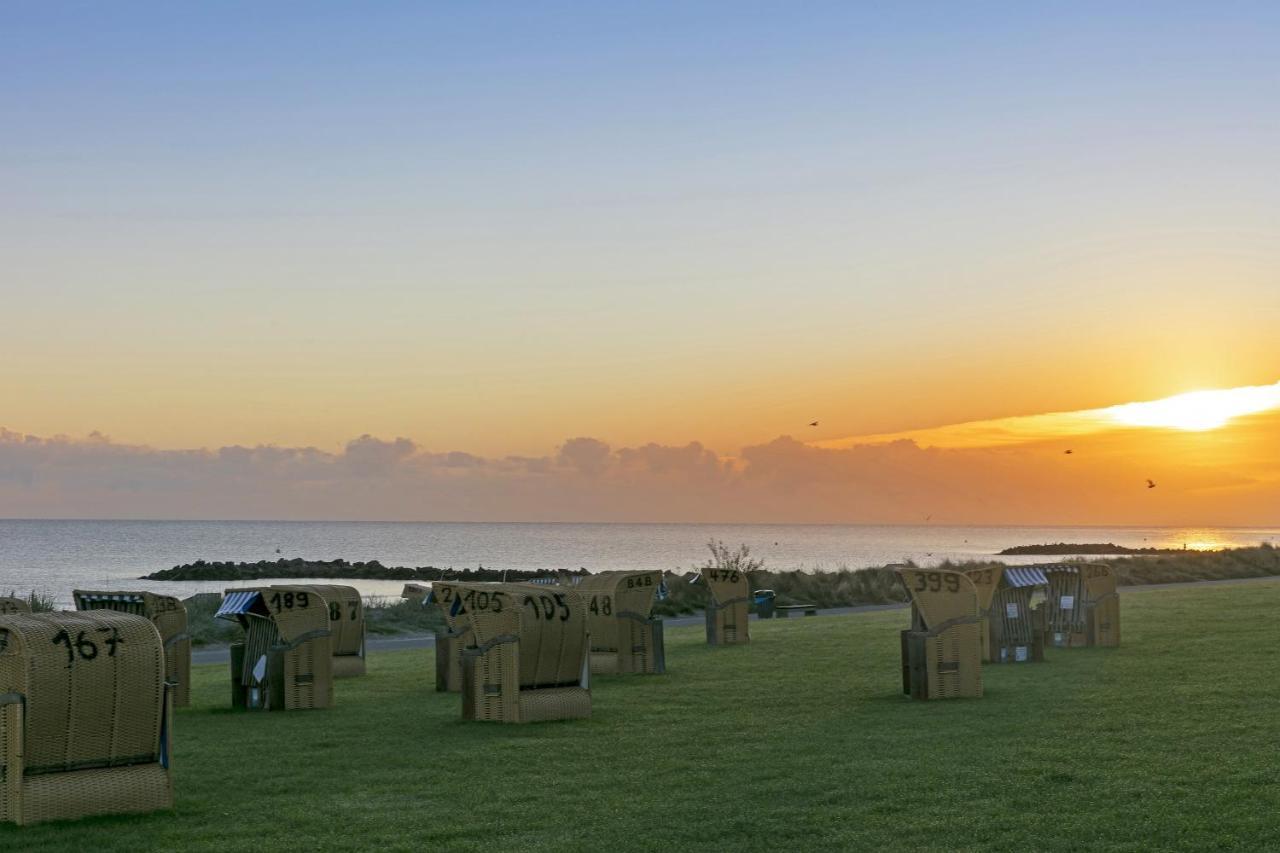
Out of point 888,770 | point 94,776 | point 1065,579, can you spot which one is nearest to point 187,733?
point 94,776

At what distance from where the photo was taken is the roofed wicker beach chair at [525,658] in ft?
48.7

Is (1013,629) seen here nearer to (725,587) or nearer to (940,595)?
(940,595)

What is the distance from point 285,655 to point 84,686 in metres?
6.42

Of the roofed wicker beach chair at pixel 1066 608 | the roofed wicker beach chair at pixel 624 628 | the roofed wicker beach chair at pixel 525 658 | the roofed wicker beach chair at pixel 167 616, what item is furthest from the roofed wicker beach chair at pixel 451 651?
the roofed wicker beach chair at pixel 1066 608

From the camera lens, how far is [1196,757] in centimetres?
1125

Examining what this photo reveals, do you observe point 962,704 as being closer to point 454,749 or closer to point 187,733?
point 454,749

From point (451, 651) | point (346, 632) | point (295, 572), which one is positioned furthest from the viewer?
point (295, 572)

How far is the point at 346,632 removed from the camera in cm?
2070

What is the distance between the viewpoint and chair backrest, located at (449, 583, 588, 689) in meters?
15.0

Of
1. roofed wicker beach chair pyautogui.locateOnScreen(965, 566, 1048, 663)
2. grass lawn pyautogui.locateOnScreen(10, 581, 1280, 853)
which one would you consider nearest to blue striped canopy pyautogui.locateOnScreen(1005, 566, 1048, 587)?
roofed wicker beach chair pyautogui.locateOnScreen(965, 566, 1048, 663)

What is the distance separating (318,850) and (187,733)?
243 inches

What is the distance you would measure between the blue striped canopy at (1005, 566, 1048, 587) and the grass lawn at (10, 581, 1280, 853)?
170 centimetres

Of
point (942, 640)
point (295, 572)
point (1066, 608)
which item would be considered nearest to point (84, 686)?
point (942, 640)

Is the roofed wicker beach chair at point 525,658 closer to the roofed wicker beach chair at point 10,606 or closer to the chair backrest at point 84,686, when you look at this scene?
the chair backrest at point 84,686
